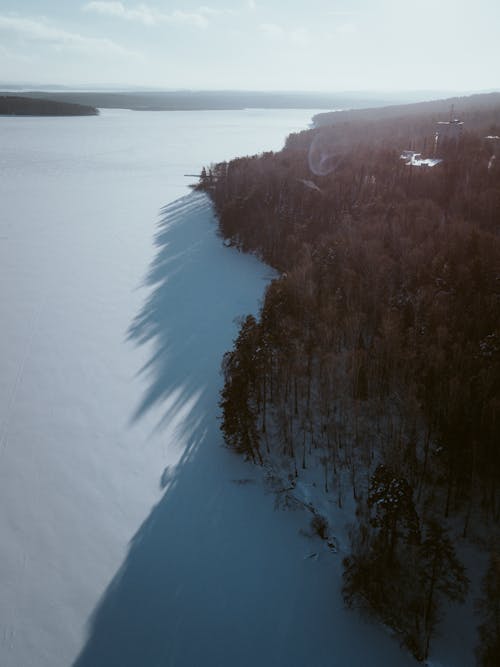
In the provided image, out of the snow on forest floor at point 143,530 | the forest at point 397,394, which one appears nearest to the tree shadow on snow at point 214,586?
the snow on forest floor at point 143,530

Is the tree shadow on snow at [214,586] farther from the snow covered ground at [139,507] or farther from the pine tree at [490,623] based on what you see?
the pine tree at [490,623]

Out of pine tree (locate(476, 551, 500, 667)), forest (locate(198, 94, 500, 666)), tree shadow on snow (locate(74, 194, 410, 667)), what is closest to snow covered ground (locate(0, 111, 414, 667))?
tree shadow on snow (locate(74, 194, 410, 667))

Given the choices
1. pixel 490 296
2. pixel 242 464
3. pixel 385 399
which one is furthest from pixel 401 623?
pixel 490 296

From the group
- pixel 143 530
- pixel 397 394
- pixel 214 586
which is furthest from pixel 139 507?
pixel 397 394

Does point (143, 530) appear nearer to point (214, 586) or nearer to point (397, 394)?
point (214, 586)

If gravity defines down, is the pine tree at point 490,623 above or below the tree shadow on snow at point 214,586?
above
